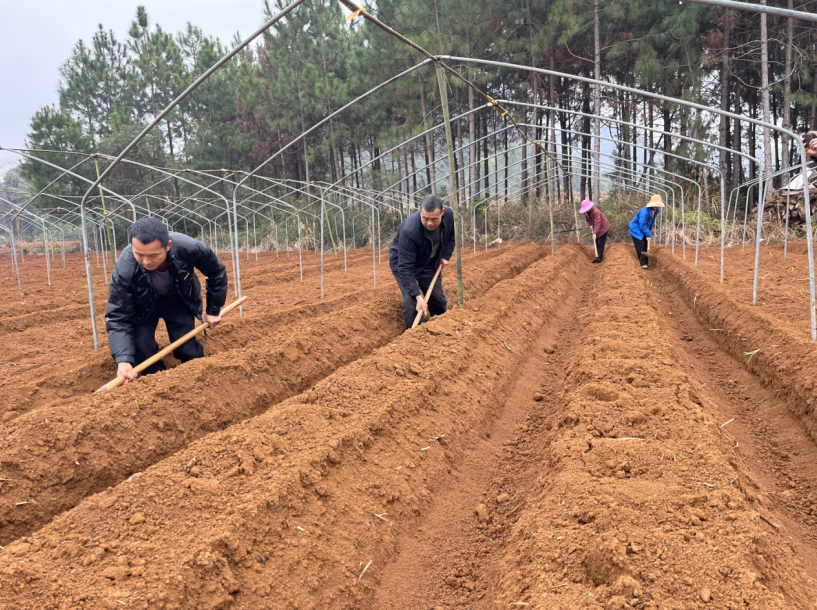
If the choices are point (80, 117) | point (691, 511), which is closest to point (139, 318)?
point (691, 511)

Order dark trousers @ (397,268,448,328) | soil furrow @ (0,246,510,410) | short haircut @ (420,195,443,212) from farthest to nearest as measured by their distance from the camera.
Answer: dark trousers @ (397,268,448,328)
short haircut @ (420,195,443,212)
soil furrow @ (0,246,510,410)

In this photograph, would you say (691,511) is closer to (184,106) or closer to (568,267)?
(568,267)

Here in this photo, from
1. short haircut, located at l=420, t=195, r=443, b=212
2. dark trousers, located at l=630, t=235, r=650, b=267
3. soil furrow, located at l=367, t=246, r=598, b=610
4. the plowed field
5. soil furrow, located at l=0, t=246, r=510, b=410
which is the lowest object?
soil furrow, located at l=367, t=246, r=598, b=610

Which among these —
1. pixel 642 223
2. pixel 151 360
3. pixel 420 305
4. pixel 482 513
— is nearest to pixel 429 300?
pixel 420 305

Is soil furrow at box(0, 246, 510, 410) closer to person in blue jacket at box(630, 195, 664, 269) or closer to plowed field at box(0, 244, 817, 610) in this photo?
plowed field at box(0, 244, 817, 610)

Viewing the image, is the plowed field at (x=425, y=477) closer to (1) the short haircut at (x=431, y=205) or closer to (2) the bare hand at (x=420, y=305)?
(2) the bare hand at (x=420, y=305)

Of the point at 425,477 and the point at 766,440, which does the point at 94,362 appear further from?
the point at 766,440

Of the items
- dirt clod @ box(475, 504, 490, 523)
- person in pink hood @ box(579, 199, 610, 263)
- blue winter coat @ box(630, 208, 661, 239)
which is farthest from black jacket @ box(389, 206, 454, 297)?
blue winter coat @ box(630, 208, 661, 239)

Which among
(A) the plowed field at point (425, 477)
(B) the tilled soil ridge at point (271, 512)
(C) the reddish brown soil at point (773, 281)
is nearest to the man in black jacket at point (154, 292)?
(A) the plowed field at point (425, 477)

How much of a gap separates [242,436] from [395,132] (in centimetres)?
2059

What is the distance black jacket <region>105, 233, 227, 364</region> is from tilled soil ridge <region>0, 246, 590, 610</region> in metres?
1.71

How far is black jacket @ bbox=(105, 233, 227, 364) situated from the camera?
4.20 meters

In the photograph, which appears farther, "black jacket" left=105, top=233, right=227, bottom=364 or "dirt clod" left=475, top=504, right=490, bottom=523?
"black jacket" left=105, top=233, right=227, bottom=364

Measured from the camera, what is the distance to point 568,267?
1102 centimetres
